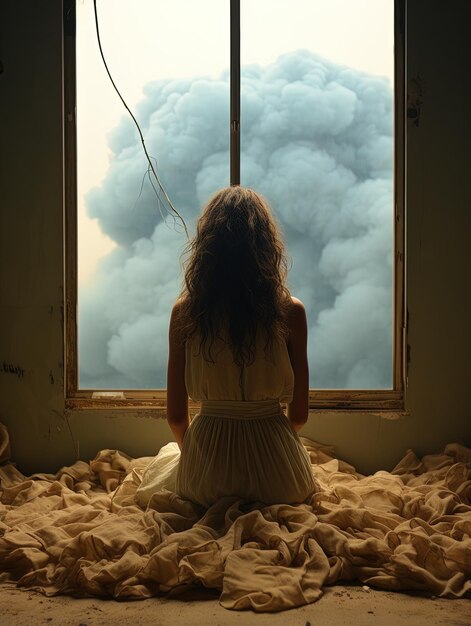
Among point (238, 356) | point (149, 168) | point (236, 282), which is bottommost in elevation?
point (238, 356)

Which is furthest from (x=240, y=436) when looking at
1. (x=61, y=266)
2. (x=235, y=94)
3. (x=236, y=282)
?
(x=235, y=94)

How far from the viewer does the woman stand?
6.44 feet

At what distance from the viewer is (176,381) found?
213 cm

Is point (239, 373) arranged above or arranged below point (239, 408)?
above

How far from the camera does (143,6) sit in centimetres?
278

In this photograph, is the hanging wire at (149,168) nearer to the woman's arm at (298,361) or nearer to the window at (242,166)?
the window at (242,166)

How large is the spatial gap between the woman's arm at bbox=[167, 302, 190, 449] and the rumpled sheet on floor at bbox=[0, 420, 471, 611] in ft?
0.82

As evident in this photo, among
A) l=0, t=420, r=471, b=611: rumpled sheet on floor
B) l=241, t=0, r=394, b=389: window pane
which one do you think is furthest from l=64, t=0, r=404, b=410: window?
l=0, t=420, r=471, b=611: rumpled sheet on floor

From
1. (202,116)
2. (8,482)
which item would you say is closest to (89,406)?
(8,482)

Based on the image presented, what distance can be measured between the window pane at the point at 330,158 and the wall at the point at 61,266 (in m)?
0.14

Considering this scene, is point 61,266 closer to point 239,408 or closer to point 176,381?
point 176,381

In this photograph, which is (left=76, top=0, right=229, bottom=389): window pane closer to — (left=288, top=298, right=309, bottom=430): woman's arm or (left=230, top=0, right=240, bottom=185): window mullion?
(left=230, top=0, right=240, bottom=185): window mullion

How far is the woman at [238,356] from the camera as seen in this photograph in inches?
77.3

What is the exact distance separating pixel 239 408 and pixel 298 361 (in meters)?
0.27
